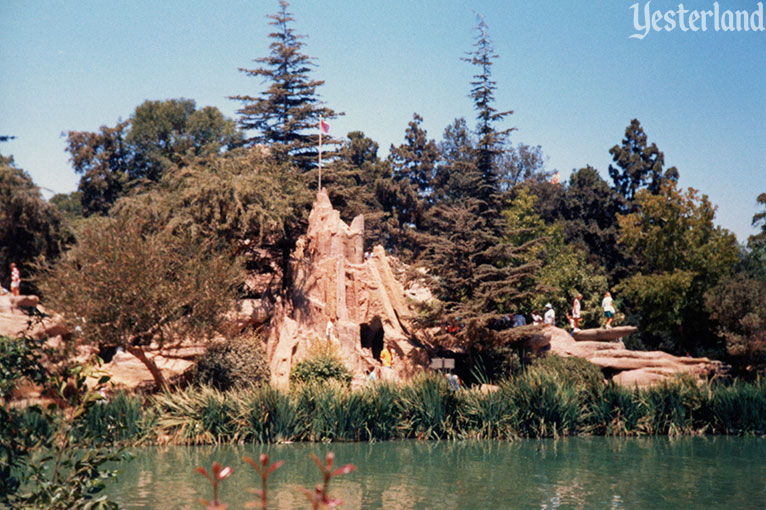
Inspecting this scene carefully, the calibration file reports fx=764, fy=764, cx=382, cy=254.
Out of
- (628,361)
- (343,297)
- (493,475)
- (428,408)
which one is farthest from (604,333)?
(493,475)

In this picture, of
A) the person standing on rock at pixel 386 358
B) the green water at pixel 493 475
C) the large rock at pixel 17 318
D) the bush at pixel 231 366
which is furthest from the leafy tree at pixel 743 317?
the large rock at pixel 17 318

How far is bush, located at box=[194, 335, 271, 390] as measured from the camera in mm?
26281

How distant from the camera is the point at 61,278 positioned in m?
25.3

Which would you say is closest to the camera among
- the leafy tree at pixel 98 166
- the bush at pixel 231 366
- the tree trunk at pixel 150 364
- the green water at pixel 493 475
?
the green water at pixel 493 475

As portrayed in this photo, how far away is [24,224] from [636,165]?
3833cm

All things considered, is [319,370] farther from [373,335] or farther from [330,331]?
[373,335]

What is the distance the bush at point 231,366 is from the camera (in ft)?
86.2

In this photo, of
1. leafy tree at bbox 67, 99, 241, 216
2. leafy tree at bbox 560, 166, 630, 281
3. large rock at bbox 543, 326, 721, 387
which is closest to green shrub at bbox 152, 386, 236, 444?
large rock at bbox 543, 326, 721, 387

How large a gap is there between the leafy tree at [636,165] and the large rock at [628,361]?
844 inches

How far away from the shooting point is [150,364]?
26.0 m

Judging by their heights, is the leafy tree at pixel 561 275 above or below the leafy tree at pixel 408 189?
below

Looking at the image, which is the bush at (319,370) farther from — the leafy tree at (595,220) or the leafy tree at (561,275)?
the leafy tree at (595,220)


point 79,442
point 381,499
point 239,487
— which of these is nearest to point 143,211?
point 239,487

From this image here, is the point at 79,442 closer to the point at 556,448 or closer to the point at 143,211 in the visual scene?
the point at 556,448
